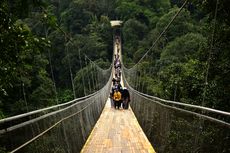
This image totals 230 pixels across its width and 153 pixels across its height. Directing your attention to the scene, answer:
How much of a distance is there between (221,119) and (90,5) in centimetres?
8019

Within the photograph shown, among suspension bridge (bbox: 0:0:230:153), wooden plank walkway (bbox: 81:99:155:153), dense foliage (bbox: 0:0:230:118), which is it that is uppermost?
dense foliage (bbox: 0:0:230:118)

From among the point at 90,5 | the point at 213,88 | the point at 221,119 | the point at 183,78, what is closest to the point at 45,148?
the point at 221,119

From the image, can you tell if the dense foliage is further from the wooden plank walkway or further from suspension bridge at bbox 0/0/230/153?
the wooden plank walkway

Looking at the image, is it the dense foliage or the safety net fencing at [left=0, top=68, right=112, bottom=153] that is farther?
the dense foliage

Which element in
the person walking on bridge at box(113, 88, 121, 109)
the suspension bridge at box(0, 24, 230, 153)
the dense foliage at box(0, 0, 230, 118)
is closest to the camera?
the suspension bridge at box(0, 24, 230, 153)

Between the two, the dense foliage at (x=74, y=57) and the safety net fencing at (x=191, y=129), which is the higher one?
the dense foliage at (x=74, y=57)

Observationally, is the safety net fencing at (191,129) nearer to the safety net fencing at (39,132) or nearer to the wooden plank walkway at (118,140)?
the wooden plank walkway at (118,140)

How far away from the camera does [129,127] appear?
8836mm

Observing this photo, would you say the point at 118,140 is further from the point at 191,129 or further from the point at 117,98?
the point at 117,98

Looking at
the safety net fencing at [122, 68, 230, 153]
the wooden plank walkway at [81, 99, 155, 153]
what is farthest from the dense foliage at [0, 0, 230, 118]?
the wooden plank walkway at [81, 99, 155, 153]

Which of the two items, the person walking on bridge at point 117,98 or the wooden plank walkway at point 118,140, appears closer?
the wooden plank walkway at point 118,140

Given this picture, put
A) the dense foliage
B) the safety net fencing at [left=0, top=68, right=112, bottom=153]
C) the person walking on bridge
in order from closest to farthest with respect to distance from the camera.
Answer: the safety net fencing at [left=0, top=68, right=112, bottom=153], the dense foliage, the person walking on bridge

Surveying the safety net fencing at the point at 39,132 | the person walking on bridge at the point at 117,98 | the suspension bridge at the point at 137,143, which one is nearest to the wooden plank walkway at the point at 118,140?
the suspension bridge at the point at 137,143

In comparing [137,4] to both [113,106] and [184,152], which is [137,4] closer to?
[113,106]
